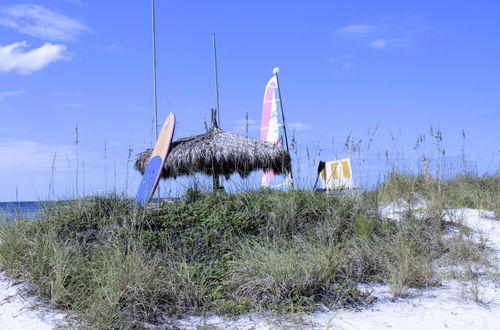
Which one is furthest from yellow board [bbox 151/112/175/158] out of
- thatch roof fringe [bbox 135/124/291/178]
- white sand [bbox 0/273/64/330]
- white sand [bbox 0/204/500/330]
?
white sand [bbox 0/273/64/330]

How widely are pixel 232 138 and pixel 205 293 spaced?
5.39 metres

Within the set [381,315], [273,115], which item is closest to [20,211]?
[381,315]

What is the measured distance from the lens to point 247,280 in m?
4.82

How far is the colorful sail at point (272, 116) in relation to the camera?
45.7ft

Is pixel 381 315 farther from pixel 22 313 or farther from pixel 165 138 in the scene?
pixel 165 138

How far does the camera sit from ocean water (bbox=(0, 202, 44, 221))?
6.35 meters

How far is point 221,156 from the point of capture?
9398mm

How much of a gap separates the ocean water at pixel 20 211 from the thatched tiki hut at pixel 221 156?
323cm

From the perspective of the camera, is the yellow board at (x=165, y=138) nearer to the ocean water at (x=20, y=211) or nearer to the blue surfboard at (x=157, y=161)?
the blue surfboard at (x=157, y=161)

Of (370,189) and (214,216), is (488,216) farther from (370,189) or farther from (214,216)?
(214,216)

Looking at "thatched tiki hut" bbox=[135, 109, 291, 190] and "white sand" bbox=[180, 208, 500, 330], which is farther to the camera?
"thatched tiki hut" bbox=[135, 109, 291, 190]

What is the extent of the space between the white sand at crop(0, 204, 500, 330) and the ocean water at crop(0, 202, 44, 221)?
3.89 feet

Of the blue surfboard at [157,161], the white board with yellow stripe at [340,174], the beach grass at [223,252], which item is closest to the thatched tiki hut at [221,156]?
the blue surfboard at [157,161]

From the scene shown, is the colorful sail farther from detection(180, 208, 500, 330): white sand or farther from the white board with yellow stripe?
detection(180, 208, 500, 330): white sand
